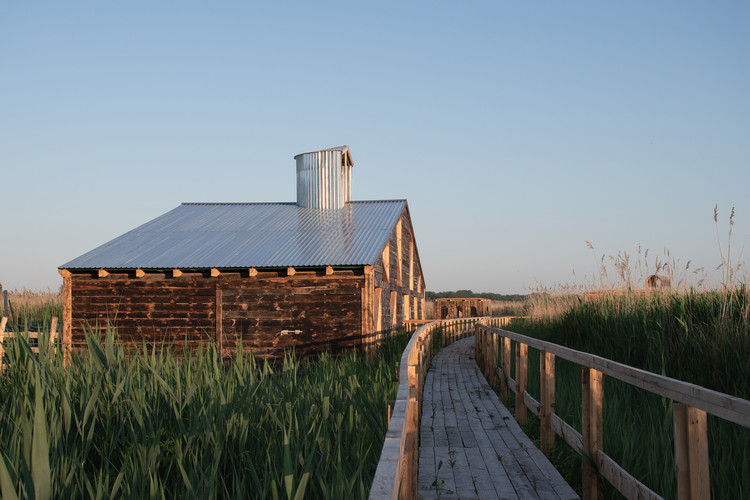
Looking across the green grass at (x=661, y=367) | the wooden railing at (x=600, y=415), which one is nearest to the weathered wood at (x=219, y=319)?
the green grass at (x=661, y=367)

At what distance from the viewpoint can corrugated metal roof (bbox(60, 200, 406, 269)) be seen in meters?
16.6

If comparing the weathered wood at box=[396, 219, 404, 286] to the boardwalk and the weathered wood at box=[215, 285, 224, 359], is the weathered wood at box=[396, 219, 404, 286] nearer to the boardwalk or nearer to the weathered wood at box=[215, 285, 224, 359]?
the weathered wood at box=[215, 285, 224, 359]

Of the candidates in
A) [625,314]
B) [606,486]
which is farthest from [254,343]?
[606,486]

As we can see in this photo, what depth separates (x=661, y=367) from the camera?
7.37 meters

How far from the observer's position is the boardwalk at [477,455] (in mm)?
5227

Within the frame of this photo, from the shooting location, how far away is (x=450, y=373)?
42.7 feet

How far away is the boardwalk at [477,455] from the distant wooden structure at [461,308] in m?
24.9

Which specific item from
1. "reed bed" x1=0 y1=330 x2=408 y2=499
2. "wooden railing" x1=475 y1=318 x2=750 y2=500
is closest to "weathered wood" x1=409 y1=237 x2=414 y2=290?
"wooden railing" x1=475 y1=318 x2=750 y2=500

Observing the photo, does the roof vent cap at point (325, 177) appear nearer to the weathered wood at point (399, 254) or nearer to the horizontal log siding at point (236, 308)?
the weathered wood at point (399, 254)

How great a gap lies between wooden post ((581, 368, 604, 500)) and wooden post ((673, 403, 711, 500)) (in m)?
1.46

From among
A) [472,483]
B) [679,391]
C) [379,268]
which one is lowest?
[472,483]

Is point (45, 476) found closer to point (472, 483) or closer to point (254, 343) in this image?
point (472, 483)

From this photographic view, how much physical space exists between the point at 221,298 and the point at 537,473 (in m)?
12.4

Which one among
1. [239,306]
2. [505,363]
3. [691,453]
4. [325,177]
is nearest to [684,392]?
[691,453]
